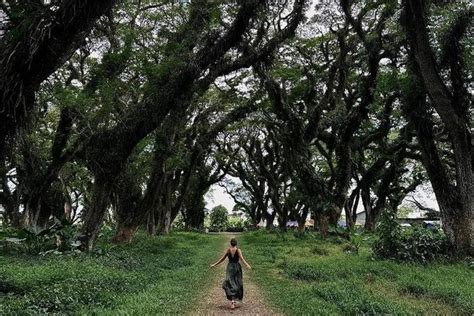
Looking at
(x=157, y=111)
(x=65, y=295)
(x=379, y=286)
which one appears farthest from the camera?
(x=157, y=111)

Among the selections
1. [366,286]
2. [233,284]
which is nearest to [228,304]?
[233,284]

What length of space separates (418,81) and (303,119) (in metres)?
8.38

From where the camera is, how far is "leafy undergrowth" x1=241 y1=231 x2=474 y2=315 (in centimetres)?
757

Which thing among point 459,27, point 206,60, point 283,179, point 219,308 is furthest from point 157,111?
point 283,179

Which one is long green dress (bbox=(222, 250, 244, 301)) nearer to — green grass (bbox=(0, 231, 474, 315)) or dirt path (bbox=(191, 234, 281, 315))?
dirt path (bbox=(191, 234, 281, 315))

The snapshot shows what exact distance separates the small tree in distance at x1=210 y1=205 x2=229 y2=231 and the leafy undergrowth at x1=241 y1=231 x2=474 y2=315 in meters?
55.5

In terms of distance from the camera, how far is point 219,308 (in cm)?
852

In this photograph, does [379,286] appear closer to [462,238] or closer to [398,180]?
[462,238]

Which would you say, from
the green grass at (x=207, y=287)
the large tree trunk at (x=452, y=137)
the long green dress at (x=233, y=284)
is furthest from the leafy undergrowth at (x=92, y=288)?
the large tree trunk at (x=452, y=137)

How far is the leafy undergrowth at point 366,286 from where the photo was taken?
7570 millimetres

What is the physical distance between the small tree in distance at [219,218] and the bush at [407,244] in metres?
55.7

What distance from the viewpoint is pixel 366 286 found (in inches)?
374

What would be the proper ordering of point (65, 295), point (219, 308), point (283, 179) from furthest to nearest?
point (283, 179)
point (219, 308)
point (65, 295)

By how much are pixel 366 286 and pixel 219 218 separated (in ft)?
204
